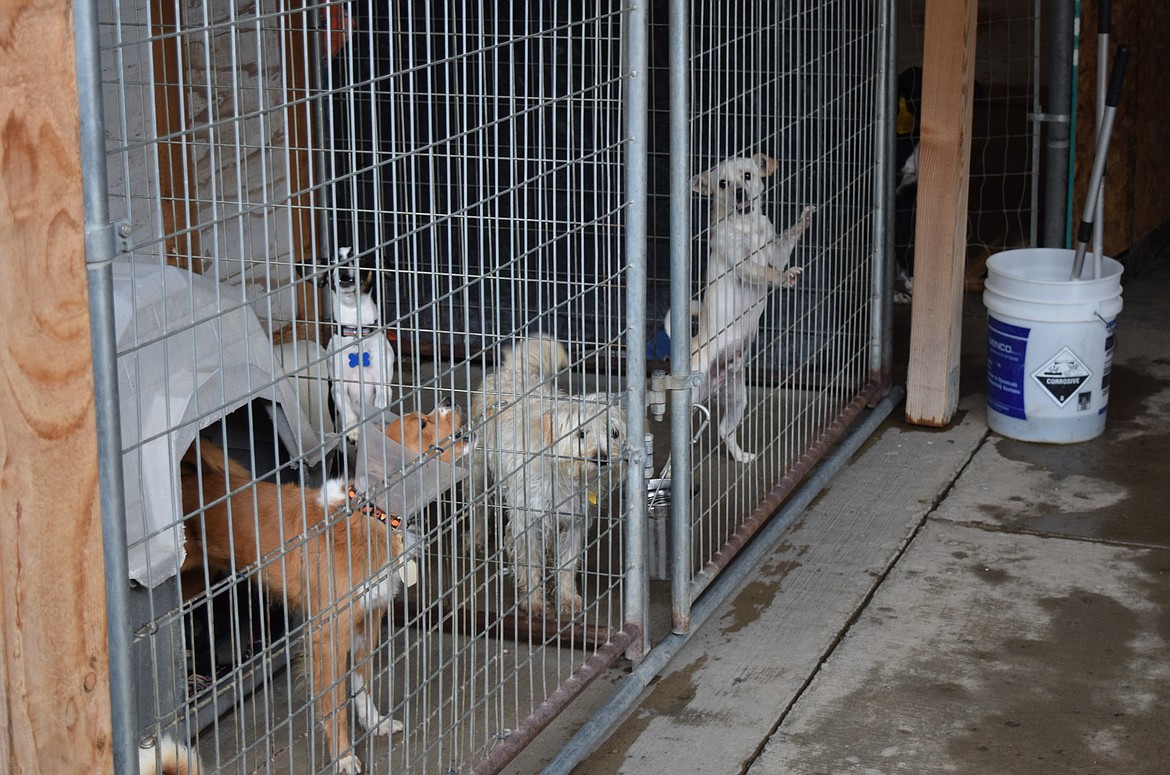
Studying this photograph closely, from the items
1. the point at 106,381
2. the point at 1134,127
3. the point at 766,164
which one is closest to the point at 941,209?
the point at 766,164

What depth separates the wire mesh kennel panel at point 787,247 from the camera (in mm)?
4055

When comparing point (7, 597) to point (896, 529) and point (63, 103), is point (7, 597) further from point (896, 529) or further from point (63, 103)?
point (896, 529)

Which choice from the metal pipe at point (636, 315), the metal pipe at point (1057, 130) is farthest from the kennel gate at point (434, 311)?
the metal pipe at point (1057, 130)

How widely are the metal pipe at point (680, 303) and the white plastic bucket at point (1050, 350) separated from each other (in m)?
1.90

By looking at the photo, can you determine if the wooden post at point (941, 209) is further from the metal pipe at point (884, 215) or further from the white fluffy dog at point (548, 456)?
the white fluffy dog at point (548, 456)

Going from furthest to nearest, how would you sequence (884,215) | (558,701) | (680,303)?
1. (884,215)
2. (680,303)
3. (558,701)

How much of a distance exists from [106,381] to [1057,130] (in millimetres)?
4986

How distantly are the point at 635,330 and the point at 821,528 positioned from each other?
1405 mm

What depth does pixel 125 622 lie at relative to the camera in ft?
5.72

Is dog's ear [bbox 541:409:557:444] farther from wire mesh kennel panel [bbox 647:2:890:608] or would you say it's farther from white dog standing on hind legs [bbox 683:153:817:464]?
white dog standing on hind legs [bbox 683:153:817:464]

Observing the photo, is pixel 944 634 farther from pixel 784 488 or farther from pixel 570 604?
pixel 570 604

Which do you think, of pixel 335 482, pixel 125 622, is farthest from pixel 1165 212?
pixel 125 622

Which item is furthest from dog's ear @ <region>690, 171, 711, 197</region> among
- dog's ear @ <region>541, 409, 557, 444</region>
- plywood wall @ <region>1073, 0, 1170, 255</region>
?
plywood wall @ <region>1073, 0, 1170, 255</region>

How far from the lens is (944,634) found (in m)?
3.66
